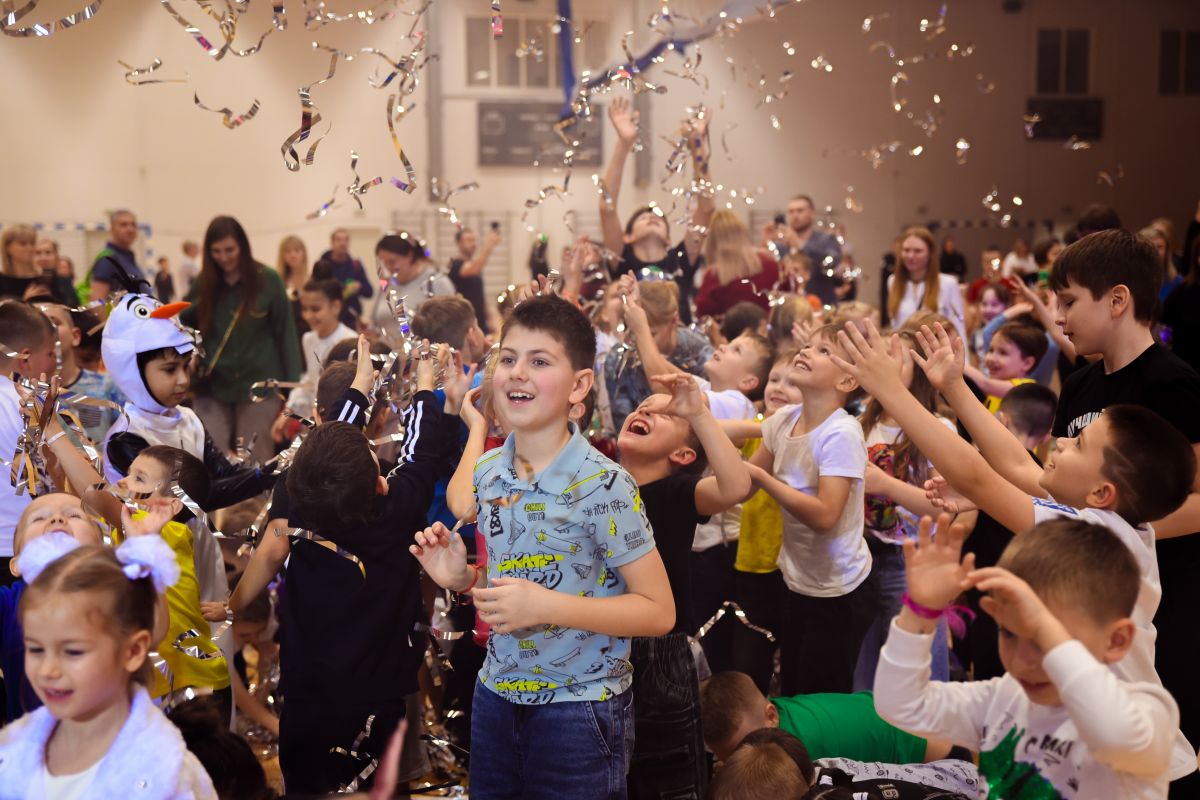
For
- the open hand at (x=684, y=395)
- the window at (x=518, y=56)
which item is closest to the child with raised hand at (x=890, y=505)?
the open hand at (x=684, y=395)

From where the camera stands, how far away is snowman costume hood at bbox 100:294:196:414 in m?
3.28

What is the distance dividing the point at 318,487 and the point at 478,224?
40.4 feet

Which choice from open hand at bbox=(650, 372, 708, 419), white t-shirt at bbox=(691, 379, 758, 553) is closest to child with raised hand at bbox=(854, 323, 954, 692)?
white t-shirt at bbox=(691, 379, 758, 553)

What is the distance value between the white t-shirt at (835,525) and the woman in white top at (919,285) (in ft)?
10.7

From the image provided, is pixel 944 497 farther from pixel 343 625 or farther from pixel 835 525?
pixel 343 625

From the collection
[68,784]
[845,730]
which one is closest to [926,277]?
[845,730]

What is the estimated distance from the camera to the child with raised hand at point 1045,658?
164 centimetres

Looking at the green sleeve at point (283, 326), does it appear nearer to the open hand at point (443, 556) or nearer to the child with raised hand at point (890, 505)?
the child with raised hand at point (890, 505)

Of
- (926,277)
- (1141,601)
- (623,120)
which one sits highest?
(623,120)

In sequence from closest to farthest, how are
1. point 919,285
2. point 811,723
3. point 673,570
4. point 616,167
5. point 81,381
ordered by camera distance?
point 673,570 → point 811,723 → point 81,381 → point 616,167 → point 919,285

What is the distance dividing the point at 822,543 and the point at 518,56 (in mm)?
12204

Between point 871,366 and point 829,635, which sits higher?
point 871,366

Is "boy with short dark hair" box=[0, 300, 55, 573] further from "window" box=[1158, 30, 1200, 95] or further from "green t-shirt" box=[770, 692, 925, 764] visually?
"window" box=[1158, 30, 1200, 95]

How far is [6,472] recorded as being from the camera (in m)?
3.06
